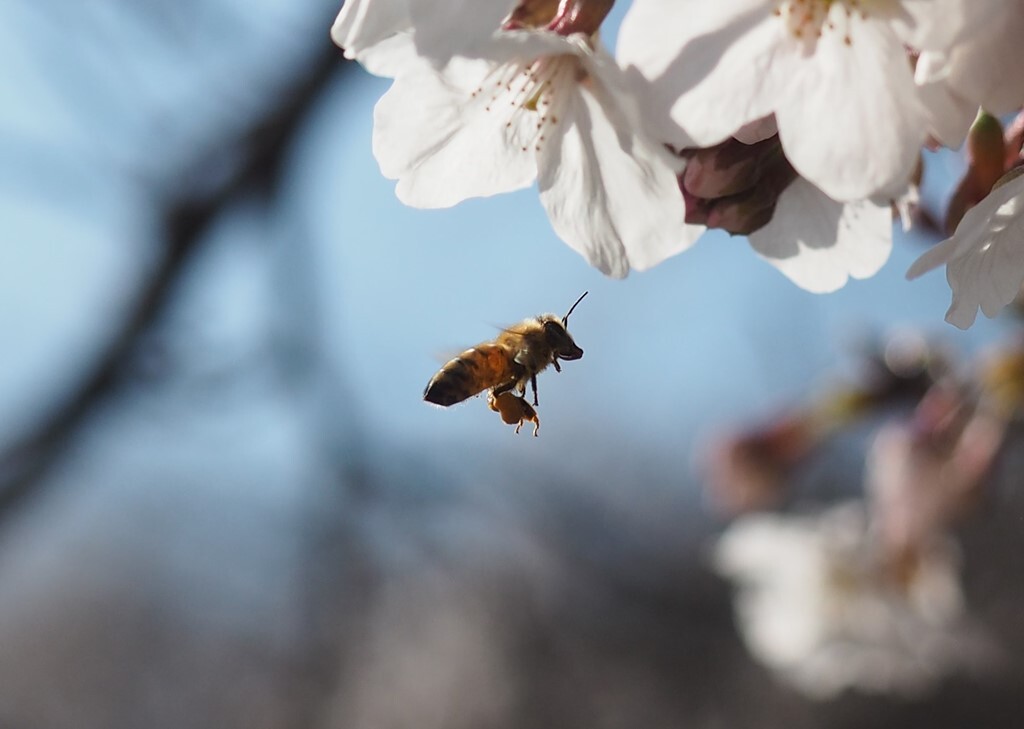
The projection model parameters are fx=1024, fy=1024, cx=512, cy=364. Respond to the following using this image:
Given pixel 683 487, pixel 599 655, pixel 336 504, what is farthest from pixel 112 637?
pixel 336 504

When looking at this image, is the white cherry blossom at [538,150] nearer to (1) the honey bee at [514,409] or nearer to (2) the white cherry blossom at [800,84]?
(2) the white cherry blossom at [800,84]

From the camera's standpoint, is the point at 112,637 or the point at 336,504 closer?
the point at 336,504

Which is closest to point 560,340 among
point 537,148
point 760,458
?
point 537,148

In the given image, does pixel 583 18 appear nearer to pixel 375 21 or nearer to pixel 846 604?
pixel 375 21

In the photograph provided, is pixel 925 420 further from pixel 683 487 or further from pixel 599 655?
pixel 683 487

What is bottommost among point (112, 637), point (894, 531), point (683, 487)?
point (894, 531)
